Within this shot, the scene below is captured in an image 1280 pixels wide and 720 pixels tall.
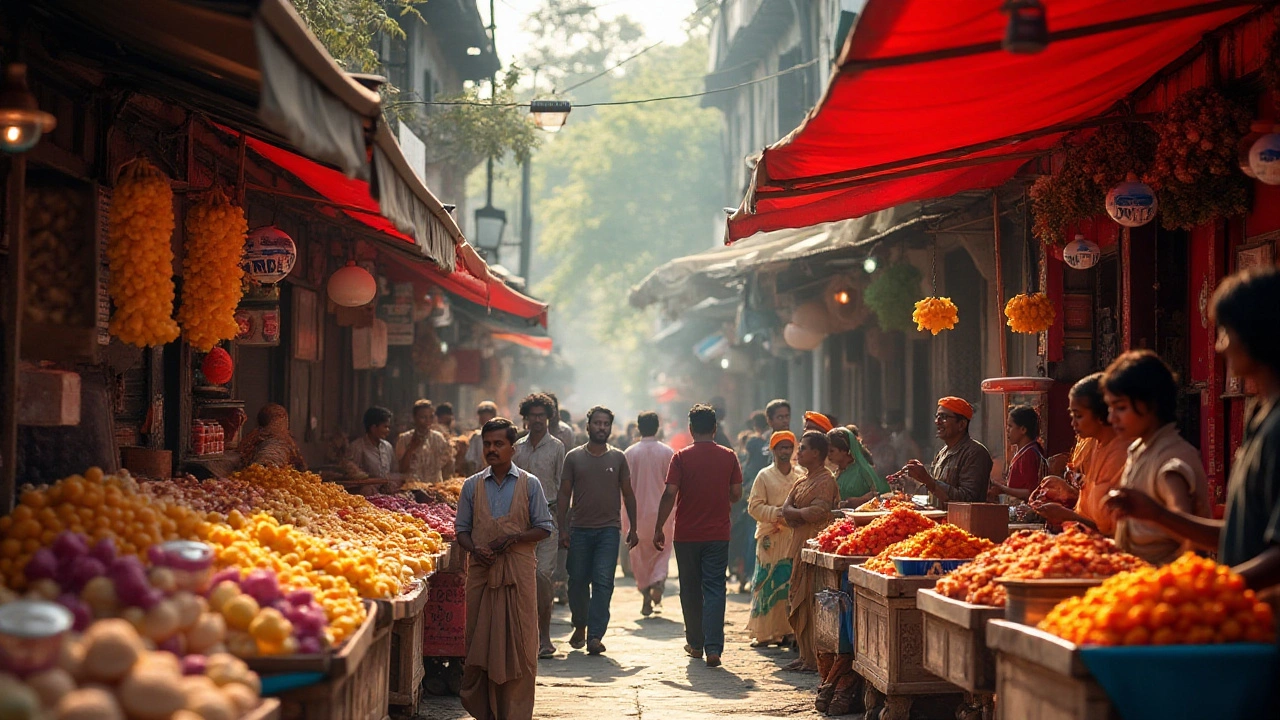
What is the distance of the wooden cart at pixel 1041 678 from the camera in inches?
179

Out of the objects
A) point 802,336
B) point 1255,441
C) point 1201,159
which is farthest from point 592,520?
point 1255,441

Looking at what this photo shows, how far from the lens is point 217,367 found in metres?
9.78

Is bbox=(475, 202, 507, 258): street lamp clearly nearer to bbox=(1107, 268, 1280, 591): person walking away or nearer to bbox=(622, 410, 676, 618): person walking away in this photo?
bbox=(622, 410, 676, 618): person walking away

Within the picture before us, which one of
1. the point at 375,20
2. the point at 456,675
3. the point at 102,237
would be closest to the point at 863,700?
the point at 456,675

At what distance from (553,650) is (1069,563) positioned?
264 inches

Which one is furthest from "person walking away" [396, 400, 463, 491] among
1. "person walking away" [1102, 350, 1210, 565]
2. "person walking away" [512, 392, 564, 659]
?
"person walking away" [1102, 350, 1210, 565]

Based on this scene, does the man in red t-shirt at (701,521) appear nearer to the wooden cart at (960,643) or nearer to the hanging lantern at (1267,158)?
the wooden cart at (960,643)

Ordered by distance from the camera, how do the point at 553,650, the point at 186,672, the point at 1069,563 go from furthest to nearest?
1. the point at 553,650
2. the point at 1069,563
3. the point at 186,672

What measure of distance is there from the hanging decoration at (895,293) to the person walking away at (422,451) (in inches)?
193

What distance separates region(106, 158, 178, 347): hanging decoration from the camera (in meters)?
7.30

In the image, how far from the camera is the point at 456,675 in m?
9.71

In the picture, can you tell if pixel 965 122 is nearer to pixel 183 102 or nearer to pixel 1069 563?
pixel 1069 563

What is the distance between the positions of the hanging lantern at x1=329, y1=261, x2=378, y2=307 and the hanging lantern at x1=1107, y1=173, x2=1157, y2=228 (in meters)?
7.22

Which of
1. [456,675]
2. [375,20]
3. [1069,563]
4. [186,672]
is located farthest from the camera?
[375,20]
